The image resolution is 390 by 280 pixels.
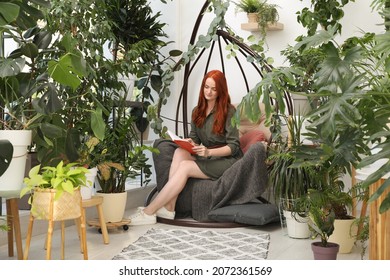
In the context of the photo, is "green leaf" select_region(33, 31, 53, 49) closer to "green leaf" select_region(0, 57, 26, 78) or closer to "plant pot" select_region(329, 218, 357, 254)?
"green leaf" select_region(0, 57, 26, 78)

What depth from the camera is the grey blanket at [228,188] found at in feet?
15.9

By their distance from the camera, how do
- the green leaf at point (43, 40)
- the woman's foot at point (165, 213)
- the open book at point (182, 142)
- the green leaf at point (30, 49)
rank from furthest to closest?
the woman's foot at point (165, 213), the open book at point (182, 142), the green leaf at point (43, 40), the green leaf at point (30, 49)

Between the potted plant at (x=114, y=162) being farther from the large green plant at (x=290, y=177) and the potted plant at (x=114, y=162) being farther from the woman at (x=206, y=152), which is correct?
the large green plant at (x=290, y=177)

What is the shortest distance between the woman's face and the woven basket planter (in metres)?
2.07

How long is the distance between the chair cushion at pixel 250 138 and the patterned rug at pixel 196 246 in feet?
3.40

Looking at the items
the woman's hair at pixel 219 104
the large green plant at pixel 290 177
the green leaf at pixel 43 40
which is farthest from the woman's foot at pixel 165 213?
the green leaf at pixel 43 40

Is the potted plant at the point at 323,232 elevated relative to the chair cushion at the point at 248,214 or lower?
elevated

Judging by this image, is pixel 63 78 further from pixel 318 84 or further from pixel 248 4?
pixel 248 4

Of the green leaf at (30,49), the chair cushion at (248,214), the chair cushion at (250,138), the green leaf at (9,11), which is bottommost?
the chair cushion at (248,214)

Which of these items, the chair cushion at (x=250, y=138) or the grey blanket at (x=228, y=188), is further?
the chair cushion at (x=250, y=138)

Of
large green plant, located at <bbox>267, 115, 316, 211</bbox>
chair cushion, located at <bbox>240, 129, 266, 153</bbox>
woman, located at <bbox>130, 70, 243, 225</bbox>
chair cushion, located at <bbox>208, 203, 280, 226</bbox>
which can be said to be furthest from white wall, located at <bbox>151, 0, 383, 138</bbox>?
chair cushion, located at <bbox>208, 203, 280, 226</bbox>

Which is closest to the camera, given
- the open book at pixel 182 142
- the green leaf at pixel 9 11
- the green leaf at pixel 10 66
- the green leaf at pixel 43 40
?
the green leaf at pixel 9 11

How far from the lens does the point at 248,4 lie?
594 cm

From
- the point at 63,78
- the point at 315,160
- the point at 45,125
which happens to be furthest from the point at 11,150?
the point at 315,160
